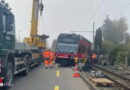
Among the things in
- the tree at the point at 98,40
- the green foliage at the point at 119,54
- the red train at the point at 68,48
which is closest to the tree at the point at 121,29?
the tree at the point at 98,40

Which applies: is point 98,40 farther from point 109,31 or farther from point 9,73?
point 9,73

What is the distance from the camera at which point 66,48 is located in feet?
66.9

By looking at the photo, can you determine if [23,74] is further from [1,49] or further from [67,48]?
[67,48]

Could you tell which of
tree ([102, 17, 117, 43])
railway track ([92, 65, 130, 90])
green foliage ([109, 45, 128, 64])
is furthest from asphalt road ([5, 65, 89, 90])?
tree ([102, 17, 117, 43])

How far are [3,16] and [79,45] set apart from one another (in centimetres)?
1314

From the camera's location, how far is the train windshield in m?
20.2

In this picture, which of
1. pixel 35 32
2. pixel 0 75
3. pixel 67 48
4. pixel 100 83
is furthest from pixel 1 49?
pixel 35 32

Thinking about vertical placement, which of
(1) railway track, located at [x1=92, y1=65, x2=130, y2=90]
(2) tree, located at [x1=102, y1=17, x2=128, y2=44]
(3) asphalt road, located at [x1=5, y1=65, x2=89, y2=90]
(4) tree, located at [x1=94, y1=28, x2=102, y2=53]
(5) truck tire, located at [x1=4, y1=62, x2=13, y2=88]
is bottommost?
(1) railway track, located at [x1=92, y1=65, x2=130, y2=90]

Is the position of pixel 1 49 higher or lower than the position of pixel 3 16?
lower

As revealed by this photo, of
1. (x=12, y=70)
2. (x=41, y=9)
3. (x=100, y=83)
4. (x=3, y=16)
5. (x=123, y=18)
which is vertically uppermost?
(x=123, y=18)

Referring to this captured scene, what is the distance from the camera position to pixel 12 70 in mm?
8930

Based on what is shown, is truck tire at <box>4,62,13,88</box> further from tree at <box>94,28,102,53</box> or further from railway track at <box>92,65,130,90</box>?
tree at <box>94,28,102,53</box>

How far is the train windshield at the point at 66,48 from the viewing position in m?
20.2

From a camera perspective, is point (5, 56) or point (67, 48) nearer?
point (5, 56)
